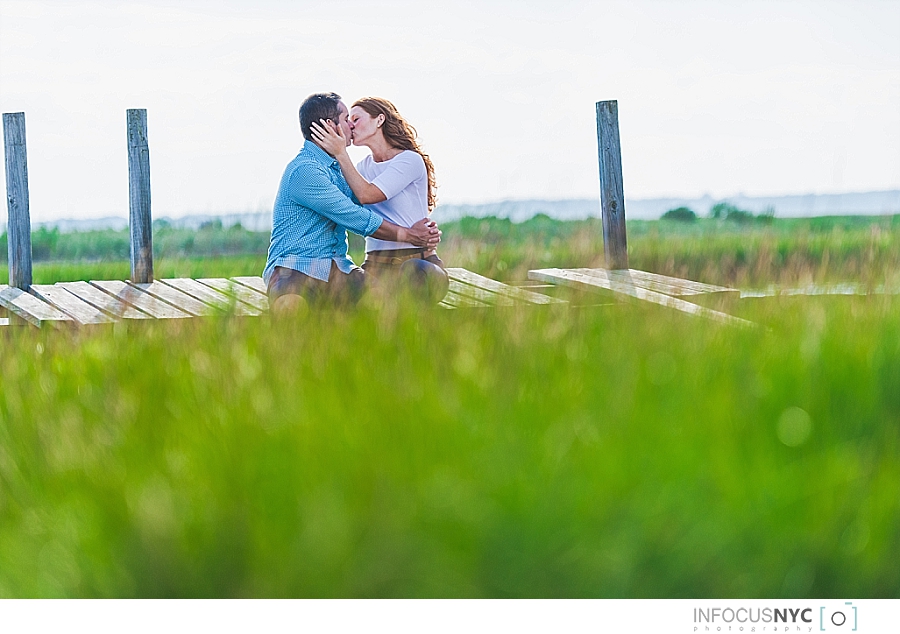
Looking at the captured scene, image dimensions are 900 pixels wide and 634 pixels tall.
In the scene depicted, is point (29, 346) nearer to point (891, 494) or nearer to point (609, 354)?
point (609, 354)

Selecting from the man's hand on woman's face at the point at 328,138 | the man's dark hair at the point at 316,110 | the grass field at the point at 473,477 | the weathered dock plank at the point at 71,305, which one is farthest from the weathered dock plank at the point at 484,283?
the grass field at the point at 473,477

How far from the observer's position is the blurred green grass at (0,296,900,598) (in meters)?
1.32

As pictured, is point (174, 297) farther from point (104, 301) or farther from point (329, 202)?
point (329, 202)

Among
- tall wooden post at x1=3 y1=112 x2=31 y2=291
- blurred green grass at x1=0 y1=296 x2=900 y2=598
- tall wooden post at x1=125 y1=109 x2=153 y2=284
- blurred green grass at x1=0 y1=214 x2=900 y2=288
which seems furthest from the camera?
tall wooden post at x1=3 y1=112 x2=31 y2=291

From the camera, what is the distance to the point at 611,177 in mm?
5820

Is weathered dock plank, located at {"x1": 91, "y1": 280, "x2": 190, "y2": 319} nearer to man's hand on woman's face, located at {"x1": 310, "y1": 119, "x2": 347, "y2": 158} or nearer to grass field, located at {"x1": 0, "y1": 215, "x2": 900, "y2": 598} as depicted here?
man's hand on woman's face, located at {"x1": 310, "y1": 119, "x2": 347, "y2": 158}

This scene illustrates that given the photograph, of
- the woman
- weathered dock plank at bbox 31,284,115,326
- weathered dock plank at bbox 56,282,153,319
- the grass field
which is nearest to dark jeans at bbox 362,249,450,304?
the woman

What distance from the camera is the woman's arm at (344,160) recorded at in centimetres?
439

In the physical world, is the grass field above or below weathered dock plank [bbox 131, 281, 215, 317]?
below

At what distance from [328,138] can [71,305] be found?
1.55 m

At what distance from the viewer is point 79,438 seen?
5.79ft

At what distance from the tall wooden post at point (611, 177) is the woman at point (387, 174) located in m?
1.42

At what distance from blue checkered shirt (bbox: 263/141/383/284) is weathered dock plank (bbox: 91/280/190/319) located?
0.50 metres
